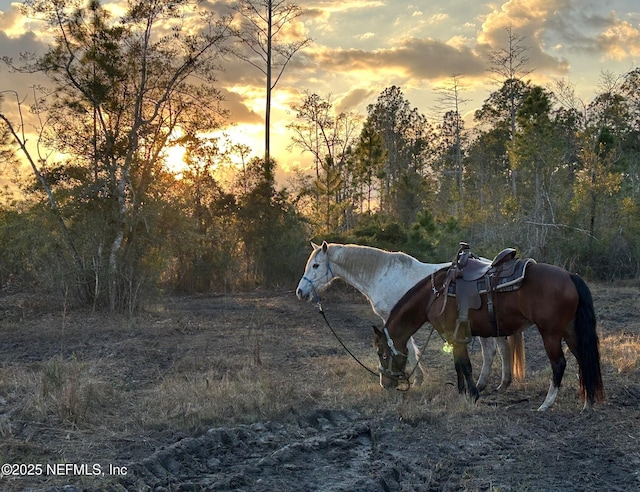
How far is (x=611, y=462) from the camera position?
390cm

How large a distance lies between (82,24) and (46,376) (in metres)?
10.5

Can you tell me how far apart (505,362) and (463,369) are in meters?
0.82

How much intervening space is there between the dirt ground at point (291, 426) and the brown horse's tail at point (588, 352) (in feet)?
0.59

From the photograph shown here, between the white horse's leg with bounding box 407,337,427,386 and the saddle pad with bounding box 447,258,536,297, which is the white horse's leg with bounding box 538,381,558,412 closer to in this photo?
the saddle pad with bounding box 447,258,536,297

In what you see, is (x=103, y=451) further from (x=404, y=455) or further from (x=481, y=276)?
(x=481, y=276)

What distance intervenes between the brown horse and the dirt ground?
0.25 m

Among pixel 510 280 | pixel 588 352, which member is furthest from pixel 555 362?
pixel 510 280

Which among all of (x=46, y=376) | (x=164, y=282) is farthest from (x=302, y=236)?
(x=46, y=376)

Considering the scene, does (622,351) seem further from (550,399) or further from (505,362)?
(550,399)

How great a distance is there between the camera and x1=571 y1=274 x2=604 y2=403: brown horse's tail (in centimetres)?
508

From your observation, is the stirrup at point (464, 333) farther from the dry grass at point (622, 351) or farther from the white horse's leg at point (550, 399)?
the dry grass at point (622, 351)

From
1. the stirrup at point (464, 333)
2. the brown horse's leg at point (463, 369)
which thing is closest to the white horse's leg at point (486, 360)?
the brown horse's leg at point (463, 369)

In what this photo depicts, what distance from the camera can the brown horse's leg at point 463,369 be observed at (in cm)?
554

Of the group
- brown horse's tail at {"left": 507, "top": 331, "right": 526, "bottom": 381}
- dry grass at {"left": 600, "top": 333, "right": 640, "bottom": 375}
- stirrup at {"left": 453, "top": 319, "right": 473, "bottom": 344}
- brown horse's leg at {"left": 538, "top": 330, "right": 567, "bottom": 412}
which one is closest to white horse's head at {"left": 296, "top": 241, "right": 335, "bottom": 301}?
stirrup at {"left": 453, "top": 319, "right": 473, "bottom": 344}
